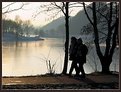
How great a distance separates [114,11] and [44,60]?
3246mm

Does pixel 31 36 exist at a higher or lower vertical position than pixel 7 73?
higher

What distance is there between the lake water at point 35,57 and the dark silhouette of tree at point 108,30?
0.91 feet

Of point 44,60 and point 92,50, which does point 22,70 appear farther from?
point 92,50

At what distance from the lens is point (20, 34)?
1279 centimetres

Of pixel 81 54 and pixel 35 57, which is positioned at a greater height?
pixel 81 54

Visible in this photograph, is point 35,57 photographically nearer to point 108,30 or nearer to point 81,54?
point 81,54

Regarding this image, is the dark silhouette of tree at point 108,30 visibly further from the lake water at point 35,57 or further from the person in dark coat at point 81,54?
the person in dark coat at point 81,54

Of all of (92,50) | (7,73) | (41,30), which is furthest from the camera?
(92,50)

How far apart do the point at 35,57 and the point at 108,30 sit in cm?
305

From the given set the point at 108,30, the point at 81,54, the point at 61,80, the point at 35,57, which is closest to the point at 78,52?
the point at 81,54

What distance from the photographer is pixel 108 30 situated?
14312 mm

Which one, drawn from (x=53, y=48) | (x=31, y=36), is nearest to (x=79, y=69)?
(x=53, y=48)

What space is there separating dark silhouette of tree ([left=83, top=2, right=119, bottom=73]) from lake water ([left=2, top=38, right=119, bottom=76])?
277 millimetres

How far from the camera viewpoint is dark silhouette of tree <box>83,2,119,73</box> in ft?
45.2
